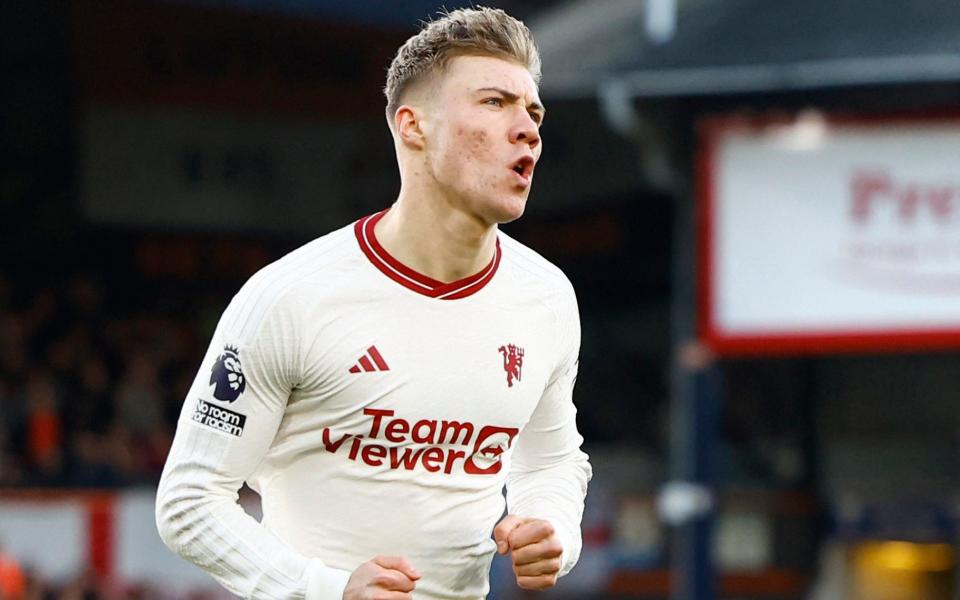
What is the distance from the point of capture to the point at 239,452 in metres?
3.88

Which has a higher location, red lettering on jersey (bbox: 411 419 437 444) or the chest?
the chest

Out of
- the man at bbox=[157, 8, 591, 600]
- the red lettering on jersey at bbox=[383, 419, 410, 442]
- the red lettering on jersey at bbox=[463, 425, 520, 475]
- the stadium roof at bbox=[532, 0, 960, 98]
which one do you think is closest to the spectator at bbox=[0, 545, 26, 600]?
the stadium roof at bbox=[532, 0, 960, 98]

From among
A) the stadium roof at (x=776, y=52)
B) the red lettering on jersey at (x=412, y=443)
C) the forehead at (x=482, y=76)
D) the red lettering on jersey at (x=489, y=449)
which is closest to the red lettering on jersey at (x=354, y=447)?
the red lettering on jersey at (x=412, y=443)

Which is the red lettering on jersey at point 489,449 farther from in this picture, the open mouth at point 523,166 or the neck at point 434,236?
the open mouth at point 523,166

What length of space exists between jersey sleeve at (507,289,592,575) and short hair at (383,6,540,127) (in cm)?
60

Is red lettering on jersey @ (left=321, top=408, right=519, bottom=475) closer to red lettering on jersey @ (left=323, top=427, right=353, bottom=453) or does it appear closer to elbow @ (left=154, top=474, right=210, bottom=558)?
red lettering on jersey @ (left=323, top=427, right=353, bottom=453)

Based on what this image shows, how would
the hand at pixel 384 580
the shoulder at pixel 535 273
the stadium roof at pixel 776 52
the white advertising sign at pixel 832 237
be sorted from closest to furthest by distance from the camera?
the hand at pixel 384 580 < the shoulder at pixel 535 273 < the stadium roof at pixel 776 52 < the white advertising sign at pixel 832 237

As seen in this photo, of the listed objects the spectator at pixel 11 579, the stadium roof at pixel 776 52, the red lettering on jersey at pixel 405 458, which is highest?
the stadium roof at pixel 776 52

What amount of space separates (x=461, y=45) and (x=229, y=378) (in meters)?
0.84

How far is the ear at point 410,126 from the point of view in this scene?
405 cm

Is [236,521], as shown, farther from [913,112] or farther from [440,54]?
[913,112]

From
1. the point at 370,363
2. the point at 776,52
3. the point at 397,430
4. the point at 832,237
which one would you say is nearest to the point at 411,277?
the point at 370,363

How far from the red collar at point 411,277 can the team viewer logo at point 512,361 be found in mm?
142

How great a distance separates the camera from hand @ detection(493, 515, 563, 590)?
3857mm
